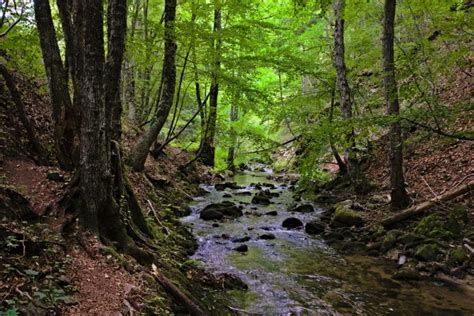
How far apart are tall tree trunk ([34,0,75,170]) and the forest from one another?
26mm

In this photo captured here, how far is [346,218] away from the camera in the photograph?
11484mm

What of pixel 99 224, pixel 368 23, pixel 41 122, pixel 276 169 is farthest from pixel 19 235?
pixel 276 169

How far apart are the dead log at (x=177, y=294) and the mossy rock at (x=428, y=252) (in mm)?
5295

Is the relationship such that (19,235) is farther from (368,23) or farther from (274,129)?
(368,23)

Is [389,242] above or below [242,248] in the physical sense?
above

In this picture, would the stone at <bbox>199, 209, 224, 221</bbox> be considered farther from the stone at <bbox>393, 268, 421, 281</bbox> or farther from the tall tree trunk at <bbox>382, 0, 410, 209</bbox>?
the stone at <bbox>393, 268, 421, 281</bbox>

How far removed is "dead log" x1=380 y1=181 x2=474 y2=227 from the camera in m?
9.57

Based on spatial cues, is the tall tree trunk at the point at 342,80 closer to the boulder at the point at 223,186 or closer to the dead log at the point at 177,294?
the boulder at the point at 223,186

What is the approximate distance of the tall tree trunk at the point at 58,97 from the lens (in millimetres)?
7508

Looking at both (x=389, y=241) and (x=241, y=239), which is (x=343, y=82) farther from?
(x=241, y=239)

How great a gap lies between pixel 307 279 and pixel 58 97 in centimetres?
631

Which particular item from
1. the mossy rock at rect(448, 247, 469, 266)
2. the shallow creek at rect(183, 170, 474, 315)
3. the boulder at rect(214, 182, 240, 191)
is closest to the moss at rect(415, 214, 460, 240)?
the mossy rock at rect(448, 247, 469, 266)

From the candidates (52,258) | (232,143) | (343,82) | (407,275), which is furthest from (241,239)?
(232,143)

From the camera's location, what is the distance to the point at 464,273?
7.49 meters
